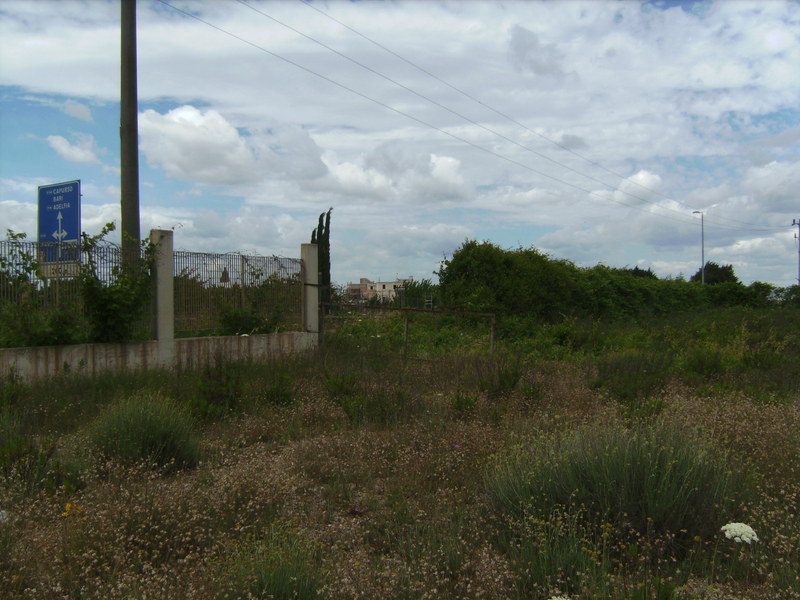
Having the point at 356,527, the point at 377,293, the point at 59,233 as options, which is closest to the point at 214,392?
the point at 59,233

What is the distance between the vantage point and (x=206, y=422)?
304 inches

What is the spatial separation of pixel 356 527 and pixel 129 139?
9.37 meters

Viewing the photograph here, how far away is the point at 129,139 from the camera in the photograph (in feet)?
37.7

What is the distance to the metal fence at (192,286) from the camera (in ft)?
32.3

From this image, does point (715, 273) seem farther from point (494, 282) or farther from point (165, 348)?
point (165, 348)

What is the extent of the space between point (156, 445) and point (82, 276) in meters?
5.58

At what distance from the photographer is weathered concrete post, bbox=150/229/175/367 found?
11.6 meters

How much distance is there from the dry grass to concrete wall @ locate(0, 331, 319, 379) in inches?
160

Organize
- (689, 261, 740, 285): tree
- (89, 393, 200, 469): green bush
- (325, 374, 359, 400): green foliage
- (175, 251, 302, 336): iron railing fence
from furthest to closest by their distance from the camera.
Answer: (689, 261, 740, 285): tree, (175, 251, 302, 336): iron railing fence, (325, 374, 359, 400): green foliage, (89, 393, 200, 469): green bush

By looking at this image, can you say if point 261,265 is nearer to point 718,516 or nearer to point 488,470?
point 488,470

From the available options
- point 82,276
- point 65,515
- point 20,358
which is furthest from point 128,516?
point 82,276

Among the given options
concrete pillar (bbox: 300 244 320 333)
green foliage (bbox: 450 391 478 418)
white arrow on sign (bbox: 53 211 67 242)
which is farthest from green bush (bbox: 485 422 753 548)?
concrete pillar (bbox: 300 244 320 333)

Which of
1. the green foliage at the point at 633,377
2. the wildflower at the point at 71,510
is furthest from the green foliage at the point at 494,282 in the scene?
the wildflower at the point at 71,510

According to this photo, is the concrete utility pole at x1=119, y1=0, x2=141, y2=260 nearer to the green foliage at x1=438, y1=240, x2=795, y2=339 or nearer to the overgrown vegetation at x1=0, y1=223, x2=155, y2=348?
the overgrown vegetation at x1=0, y1=223, x2=155, y2=348
